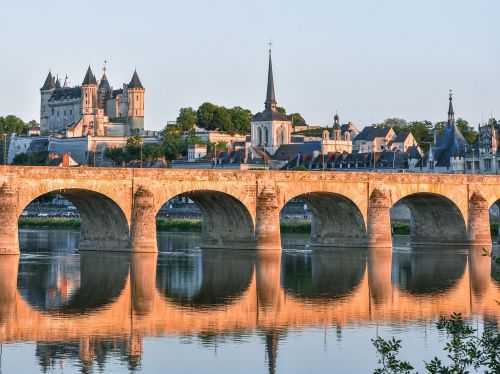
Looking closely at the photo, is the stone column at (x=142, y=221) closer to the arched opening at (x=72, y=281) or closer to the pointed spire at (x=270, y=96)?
the arched opening at (x=72, y=281)

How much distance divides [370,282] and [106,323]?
60.3 feet

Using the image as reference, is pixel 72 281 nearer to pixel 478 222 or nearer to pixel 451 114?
pixel 478 222

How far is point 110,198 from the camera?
63.8 metres

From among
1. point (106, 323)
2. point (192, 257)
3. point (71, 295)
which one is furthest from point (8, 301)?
point (192, 257)

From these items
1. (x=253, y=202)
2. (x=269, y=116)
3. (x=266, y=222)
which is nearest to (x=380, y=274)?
(x=266, y=222)

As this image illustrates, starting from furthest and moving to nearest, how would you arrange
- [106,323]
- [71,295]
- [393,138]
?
[393,138], [71,295], [106,323]

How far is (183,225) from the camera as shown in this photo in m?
107

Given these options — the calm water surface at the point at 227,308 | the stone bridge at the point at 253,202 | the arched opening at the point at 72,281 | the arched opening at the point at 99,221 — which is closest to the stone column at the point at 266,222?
the stone bridge at the point at 253,202

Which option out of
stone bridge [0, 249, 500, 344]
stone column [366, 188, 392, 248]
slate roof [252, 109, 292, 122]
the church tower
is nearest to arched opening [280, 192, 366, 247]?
stone column [366, 188, 392, 248]

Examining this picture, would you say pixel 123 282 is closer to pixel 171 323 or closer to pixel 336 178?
pixel 171 323

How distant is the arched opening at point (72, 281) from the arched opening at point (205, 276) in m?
2.09

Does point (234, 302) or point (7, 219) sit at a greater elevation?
point (7, 219)

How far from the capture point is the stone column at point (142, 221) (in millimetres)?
64375

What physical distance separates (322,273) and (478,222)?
25.1 metres
